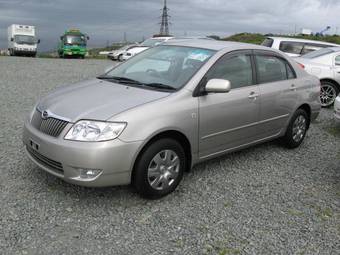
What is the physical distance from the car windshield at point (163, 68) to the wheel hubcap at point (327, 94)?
590 centimetres

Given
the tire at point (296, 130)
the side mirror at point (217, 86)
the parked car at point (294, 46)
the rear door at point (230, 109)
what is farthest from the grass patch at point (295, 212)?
the parked car at point (294, 46)

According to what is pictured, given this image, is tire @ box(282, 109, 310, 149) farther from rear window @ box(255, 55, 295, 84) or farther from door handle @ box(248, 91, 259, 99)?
door handle @ box(248, 91, 259, 99)

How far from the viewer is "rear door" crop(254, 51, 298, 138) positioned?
5.04 m

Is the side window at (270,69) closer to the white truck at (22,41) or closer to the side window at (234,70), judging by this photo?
the side window at (234,70)

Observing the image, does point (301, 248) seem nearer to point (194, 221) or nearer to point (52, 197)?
point (194, 221)

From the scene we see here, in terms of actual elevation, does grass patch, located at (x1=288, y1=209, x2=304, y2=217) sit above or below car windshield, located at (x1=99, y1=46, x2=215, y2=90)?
below

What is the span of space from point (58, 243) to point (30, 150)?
4.18ft

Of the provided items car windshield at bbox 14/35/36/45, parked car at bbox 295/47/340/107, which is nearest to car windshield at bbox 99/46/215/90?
parked car at bbox 295/47/340/107

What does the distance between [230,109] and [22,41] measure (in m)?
34.4

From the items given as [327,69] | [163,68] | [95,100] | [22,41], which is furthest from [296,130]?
[22,41]

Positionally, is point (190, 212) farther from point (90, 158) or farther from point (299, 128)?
point (299, 128)

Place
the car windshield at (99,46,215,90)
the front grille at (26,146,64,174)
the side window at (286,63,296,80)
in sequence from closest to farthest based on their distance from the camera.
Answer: the front grille at (26,146,64,174) < the car windshield at (99,46,215,90) < the side window at (286,63,296,80)

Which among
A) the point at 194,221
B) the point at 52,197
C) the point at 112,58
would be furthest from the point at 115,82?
the point at 112,58

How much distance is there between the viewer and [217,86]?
13.2 feet
